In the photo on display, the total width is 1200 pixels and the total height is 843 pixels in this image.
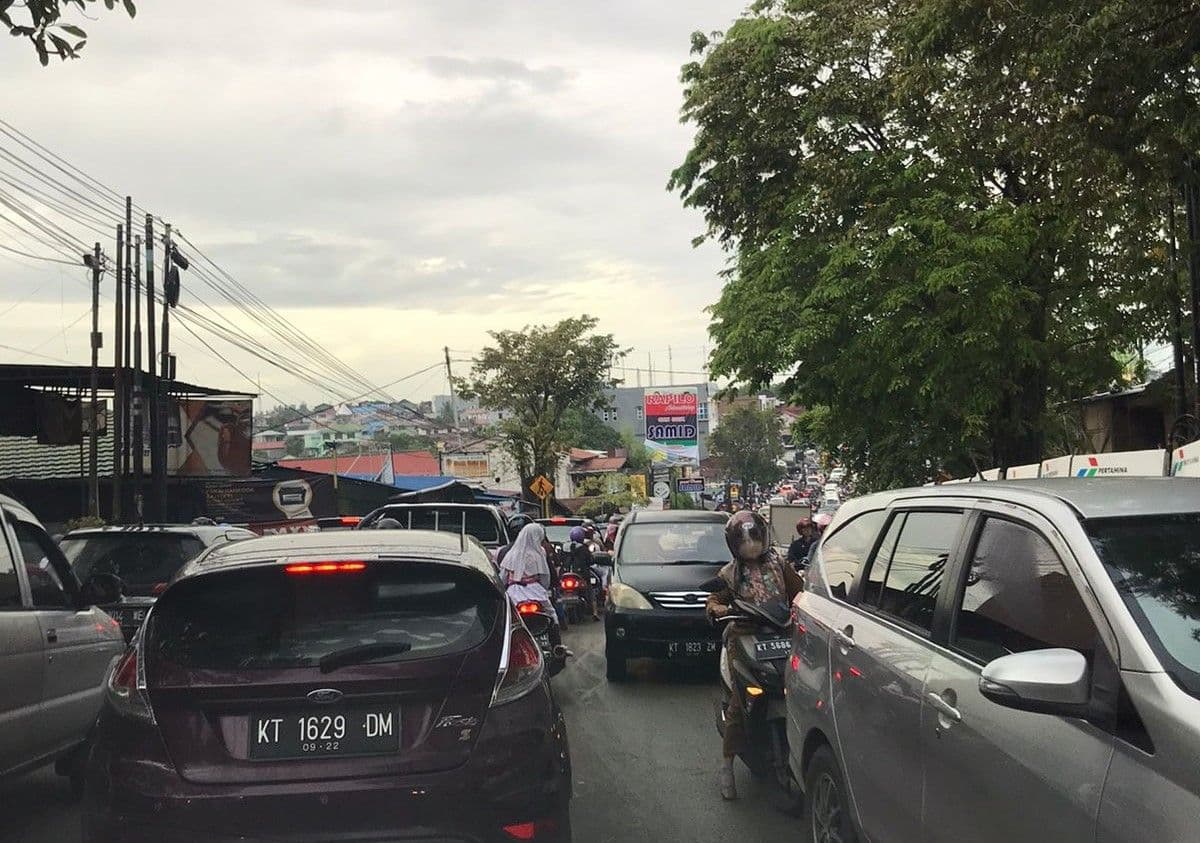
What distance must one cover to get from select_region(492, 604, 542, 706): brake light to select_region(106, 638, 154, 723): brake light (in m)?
1.21

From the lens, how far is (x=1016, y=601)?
3.35m

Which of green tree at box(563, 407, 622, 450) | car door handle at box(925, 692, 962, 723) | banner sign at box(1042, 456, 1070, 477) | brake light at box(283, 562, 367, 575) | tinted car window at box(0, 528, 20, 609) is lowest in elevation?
car door handle at box(925, 692, 962, 723)

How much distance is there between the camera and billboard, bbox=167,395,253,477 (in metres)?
34.3

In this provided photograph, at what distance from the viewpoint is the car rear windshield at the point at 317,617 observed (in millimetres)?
4125

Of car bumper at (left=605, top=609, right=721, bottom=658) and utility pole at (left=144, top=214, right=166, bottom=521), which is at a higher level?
utility pole at (left=144, top=214, right=166, bottom=521)

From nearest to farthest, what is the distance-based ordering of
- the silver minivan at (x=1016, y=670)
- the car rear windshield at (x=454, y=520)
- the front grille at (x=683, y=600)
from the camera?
the silver minivan at (x=1016, y=670) → the front grille at (x=683, y=600) → the car rear windshield at (x=454, y=520)

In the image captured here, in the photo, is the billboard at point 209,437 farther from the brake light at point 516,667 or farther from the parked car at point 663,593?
the brake light at point 516,667

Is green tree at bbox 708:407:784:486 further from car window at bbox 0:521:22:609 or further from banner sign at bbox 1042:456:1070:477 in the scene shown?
car window at bbox 0:521:22:609

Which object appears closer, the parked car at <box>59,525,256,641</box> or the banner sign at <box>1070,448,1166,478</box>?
the parked car at <box>59,525,256,641</box>

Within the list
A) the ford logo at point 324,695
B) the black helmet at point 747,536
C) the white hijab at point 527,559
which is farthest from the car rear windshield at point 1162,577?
the white hijab at point 527,559

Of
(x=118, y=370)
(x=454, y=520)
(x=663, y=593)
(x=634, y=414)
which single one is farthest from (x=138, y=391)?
(x=634, y=414)

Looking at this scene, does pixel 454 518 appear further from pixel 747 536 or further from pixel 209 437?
pixel 209 437

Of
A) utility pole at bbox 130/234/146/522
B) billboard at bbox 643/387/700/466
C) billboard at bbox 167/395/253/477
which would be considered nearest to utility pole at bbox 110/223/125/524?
utility pole at bbox 130/234/146/522

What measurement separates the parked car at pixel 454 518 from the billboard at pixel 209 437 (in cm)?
2120
